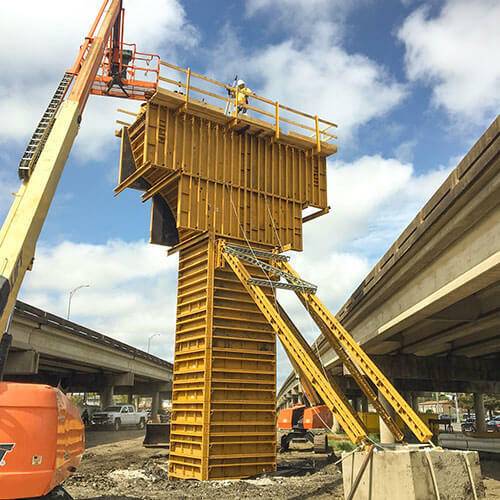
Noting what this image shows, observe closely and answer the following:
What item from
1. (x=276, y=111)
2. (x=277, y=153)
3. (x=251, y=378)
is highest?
(x=276, y=111)

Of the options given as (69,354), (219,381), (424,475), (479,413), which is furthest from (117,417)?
(424,475)

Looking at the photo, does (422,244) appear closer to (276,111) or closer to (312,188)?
(312,188)

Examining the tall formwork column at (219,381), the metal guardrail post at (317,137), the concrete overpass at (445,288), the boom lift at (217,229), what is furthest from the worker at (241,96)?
the concrete overpass at (445,288)

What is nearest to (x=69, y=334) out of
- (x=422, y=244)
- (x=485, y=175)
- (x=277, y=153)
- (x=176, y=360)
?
(x=176, y=360)

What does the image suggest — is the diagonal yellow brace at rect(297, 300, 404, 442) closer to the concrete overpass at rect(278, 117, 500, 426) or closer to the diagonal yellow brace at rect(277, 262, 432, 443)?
the diagonal yellow brace at rect(277, 262, 432, 443)

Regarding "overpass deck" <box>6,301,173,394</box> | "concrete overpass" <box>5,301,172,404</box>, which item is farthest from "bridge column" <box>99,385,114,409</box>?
"overpass deck" <box>6,301,173,394</box>

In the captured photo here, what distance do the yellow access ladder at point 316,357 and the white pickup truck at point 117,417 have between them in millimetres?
33851

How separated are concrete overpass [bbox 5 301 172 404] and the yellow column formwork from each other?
4.76 meters

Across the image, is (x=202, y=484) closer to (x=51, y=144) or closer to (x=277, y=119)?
(x=51, y=144)

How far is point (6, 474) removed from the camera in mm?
7832

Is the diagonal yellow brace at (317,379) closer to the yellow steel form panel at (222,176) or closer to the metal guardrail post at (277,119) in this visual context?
the yellow steel form panel at (222,176)

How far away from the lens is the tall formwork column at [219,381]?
1727 cm

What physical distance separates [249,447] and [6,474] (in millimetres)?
11161

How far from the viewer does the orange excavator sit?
7988 mm
